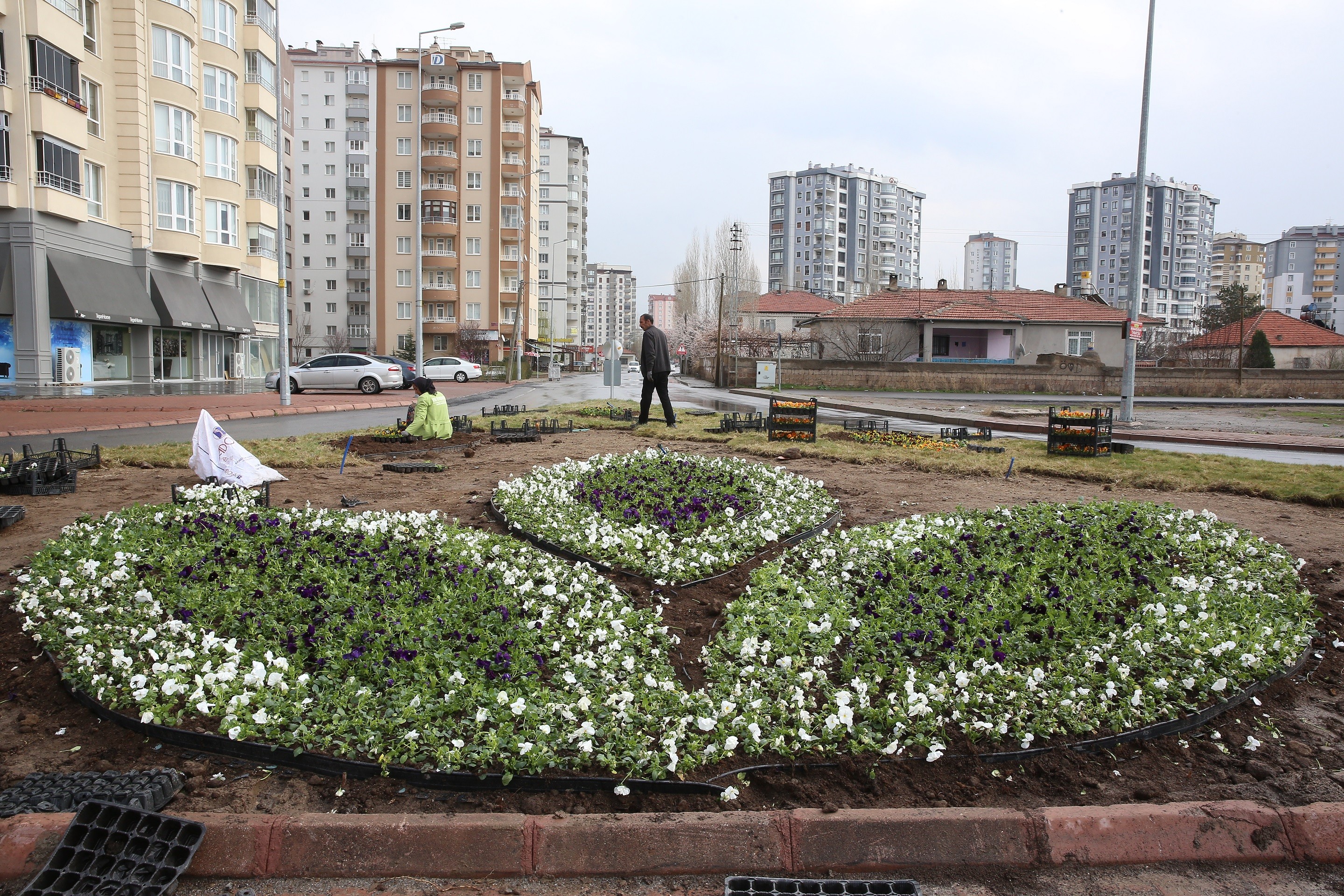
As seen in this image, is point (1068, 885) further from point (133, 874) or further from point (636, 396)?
point (636, 396)

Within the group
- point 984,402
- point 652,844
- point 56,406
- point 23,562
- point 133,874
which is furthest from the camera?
point 984,402

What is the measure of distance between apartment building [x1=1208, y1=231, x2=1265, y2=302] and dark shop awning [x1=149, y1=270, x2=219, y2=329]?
179783 millimetres

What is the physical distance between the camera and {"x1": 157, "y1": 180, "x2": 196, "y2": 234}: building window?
36844 mm

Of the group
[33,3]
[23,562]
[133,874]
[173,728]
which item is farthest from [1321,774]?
[33,3]

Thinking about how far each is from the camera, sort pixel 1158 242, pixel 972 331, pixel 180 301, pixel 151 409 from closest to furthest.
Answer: pixel 151 409 < pixel 180 301 < pixel 972 331 < pixel 1158 242

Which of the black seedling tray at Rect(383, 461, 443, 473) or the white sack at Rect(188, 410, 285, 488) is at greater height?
the white sack at Rect(188, 410, 285, 488)

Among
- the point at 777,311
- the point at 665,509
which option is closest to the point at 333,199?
the point at 777,311

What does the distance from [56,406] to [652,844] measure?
80.3ft

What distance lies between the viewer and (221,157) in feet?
133

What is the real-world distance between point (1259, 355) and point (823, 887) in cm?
5870

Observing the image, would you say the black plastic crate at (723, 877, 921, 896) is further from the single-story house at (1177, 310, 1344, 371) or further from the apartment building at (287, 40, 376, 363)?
the apartment building at (287, 40, 376, 363)

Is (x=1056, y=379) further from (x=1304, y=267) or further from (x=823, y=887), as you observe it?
(x=1304, y=267)

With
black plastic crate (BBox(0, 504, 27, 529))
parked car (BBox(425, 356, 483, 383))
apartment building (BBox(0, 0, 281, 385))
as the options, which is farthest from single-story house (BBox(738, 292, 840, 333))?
black plastic crate (BBox(0, 504, 27, 529))

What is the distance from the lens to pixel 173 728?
358cm
